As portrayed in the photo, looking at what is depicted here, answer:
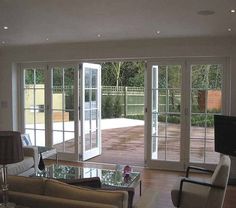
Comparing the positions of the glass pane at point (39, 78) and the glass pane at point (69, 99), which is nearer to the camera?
the glass pane at point (69, 99)

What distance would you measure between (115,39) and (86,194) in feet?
13.4

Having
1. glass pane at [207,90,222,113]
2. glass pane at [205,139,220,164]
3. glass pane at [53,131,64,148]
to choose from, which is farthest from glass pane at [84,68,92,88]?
glass pane at [205,139,220,164]

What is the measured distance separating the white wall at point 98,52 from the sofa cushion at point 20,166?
2392 mm

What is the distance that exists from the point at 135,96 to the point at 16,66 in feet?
23.3

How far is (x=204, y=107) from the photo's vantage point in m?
5.68

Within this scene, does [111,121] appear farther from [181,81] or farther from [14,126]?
[181,81]

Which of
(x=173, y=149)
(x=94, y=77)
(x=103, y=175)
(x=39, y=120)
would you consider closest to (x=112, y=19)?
(x=103, y=175)

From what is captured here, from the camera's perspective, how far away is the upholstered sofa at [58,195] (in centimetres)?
212

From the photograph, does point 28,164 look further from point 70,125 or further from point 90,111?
point 90,111

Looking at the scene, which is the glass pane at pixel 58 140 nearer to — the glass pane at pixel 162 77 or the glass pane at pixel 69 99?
the glass pane at pixel 69 99

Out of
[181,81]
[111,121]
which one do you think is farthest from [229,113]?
[111,121]

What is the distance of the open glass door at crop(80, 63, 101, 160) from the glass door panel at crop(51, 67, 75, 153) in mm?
236

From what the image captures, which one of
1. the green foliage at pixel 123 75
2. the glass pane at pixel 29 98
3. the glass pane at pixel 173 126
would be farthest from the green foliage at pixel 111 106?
the glass pane at pixel 173 126

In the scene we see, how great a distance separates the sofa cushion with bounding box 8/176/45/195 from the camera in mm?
2346
